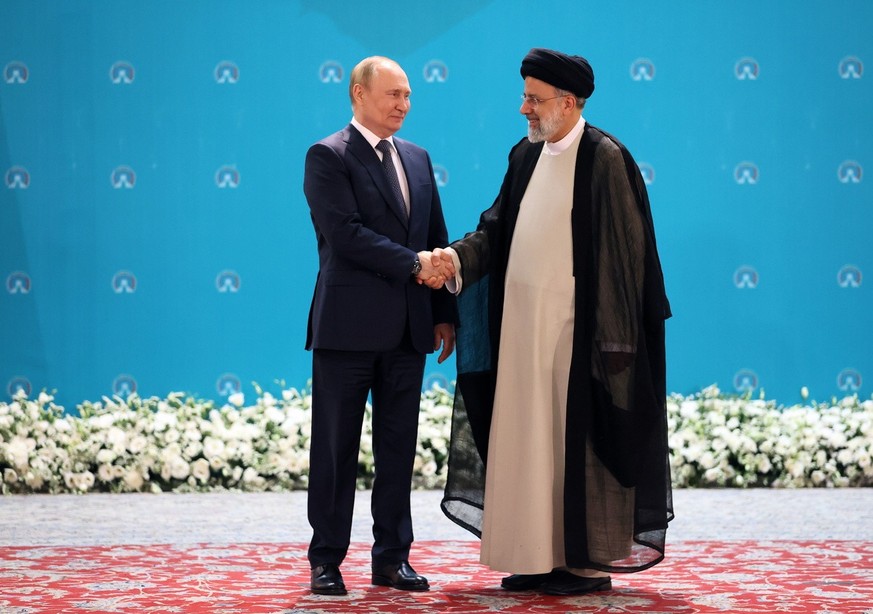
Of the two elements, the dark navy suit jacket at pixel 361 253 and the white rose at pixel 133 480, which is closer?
the dark navy suit jacket at pixel 361 253

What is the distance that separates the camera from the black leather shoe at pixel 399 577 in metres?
3.62

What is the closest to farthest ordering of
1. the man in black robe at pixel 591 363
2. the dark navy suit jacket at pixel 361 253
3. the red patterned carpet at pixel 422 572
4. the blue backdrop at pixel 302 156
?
the red patterned carpet at pixel 422 572 → the man in black robe at pixel 591 363 → the dark navy suit jacket at pixel 361 253 → the blue backdrop at pixel 302 156

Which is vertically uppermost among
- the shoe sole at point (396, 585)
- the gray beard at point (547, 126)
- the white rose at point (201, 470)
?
the gray beard at point (547, 126)

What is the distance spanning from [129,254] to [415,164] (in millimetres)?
3200

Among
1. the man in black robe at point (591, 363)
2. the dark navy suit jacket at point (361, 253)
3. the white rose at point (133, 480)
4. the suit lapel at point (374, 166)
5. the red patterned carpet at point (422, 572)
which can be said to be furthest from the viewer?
the white rose at point (133, 480)

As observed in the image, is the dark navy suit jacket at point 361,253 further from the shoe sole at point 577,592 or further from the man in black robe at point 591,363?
the shoe sole at point 577,592

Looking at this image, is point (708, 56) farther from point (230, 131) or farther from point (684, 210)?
point (230, 131)

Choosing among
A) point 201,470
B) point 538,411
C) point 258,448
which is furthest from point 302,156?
point 538,411

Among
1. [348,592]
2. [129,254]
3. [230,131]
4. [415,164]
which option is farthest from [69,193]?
[348,592]

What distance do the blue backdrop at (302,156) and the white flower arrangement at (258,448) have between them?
10.7 inches

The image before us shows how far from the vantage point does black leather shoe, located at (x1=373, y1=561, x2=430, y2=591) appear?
11.9 ft

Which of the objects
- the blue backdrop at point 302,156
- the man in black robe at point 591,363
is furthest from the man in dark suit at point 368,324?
the blue backdrop at point 302,156

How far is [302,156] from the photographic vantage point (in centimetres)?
675

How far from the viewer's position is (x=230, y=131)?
22.0 feet
